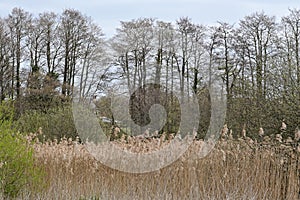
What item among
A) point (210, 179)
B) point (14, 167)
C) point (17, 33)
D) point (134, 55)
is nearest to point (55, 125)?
point (134, 55)

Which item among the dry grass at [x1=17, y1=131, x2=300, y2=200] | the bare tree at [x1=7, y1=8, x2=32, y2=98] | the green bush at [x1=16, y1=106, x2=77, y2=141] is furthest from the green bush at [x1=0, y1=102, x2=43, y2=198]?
the bare tree at [x1=7, y1=8, x2=32, y2=98]

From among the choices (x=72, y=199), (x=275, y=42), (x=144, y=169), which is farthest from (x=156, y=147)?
(x=275, y=42)

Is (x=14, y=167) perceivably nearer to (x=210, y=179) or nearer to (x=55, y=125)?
(x=210, y=179)

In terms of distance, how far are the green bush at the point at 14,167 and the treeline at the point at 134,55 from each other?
166 inches

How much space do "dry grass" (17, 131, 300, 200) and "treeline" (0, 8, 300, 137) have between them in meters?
3.11

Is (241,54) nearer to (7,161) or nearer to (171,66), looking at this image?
(171,66)

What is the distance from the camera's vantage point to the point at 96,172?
18.2ft

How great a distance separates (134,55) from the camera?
631 inches

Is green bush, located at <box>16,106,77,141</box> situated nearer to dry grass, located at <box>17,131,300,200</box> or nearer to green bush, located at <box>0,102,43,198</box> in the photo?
dry grass, located at <box>17,131,300,200</box>

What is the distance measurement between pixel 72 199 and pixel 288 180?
2406 mm

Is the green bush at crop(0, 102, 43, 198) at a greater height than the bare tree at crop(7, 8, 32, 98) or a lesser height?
lesser

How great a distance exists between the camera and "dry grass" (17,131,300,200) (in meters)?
4.76

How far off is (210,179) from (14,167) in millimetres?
2232

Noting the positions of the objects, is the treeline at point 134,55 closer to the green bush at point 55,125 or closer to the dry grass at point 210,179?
the green bush at point 55,125
